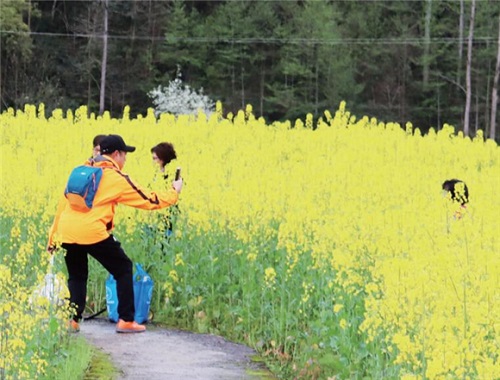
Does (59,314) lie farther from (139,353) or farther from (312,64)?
(312,64)

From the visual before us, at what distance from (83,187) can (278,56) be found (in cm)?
4424

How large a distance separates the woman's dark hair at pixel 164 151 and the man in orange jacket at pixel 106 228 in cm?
158

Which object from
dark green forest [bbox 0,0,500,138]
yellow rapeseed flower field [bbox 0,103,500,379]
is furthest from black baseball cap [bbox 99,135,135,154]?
dark green forest [bbox 0,0,500,138]

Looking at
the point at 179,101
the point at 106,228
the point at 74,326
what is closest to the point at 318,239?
the point at 106,228

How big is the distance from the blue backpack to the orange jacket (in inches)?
2.5

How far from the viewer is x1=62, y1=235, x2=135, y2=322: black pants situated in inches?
327

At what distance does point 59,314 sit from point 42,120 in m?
10.5

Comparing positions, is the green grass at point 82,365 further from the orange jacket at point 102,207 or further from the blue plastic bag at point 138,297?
the blue plastic bag at point 138,297

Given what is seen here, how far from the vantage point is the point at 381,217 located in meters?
7.39

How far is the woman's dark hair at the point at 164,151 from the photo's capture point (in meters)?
10.0

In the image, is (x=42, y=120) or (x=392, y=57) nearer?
(x=42, y=120)

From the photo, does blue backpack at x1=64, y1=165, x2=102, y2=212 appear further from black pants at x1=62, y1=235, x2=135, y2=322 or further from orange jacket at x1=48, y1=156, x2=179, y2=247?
black pants at x1=62, y1=235, x2=135, y2=322

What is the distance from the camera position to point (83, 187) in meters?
7.90

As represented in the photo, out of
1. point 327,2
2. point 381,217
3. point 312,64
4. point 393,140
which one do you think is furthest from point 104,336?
point 327,2
